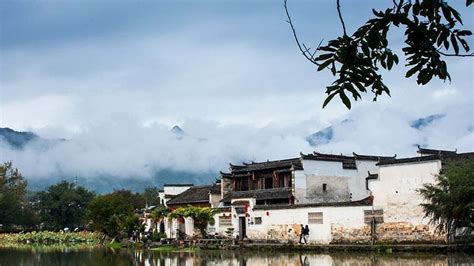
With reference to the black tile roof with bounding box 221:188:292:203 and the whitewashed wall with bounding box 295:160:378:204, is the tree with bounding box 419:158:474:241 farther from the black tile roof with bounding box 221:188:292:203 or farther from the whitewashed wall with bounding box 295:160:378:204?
the black tile roof with bounding box 221:188:292:203

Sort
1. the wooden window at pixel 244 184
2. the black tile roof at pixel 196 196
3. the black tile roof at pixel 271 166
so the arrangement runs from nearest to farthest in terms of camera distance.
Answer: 1. the black tile roof at pixel 271 166
2. the wooden window at pixel 244 184
3. the black tile roof at pixel 196 196

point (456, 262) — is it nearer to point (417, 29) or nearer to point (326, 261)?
point (326, 261)

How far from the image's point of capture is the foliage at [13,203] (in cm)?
6825

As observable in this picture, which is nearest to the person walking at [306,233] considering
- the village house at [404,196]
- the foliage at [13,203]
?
the village house at [404,196]

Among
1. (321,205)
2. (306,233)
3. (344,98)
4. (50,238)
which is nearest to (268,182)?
(306,233)

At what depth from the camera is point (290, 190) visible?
1570 inches

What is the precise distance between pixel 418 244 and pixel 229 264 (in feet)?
31.0

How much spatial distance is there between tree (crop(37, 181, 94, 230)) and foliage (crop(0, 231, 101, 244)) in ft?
28.9

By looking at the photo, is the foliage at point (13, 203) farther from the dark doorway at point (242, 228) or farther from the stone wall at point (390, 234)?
the stone wall at point (390, 234)

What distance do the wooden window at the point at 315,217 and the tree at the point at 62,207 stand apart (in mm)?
41040

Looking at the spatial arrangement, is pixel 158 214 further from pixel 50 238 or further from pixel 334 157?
pixel 50 238

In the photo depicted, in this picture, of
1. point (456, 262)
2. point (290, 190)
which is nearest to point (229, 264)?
point (456, 262)

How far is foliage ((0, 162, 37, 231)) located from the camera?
68250 mm

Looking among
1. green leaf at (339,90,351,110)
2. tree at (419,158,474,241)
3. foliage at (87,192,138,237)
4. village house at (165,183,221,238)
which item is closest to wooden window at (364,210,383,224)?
tree at (419,158,474,241)
